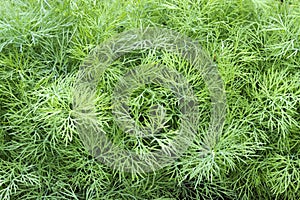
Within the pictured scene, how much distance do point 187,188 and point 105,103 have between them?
0.30 meters

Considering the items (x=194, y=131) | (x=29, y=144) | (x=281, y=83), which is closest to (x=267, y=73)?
(x=281, y=83)

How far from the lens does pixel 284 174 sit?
104 cm

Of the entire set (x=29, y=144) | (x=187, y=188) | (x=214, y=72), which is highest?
(x=214, y=72)

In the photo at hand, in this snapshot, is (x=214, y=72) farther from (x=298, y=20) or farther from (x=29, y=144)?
(x=29, y=144)

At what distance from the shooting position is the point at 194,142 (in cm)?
104

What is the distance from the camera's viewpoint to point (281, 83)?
1092mm

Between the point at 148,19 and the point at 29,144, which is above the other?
the point at 148,19

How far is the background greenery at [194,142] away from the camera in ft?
3.33

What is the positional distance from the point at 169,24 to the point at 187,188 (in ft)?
1.40

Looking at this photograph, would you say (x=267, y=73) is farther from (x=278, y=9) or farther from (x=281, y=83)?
(x=278, y=9)

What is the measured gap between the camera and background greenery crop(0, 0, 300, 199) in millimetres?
1015

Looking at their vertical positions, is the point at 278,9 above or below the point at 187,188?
above

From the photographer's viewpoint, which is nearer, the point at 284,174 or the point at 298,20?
the point at 284,174

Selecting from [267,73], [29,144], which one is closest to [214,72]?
[267,73]
